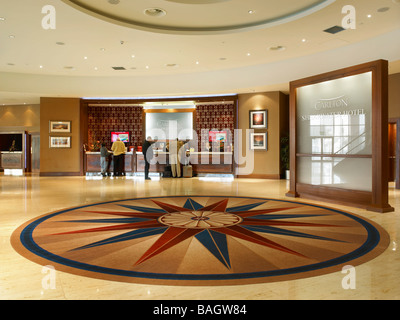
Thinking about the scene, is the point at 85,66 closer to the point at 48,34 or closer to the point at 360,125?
the point at 48,34

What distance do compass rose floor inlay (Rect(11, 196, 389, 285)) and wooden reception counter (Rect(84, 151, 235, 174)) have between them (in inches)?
290

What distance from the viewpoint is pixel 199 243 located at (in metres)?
3.84

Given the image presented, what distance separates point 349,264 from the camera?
3.19 meters

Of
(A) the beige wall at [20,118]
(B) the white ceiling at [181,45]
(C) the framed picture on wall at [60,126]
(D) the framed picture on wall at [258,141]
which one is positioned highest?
(B) the white ceiling at [181,45]

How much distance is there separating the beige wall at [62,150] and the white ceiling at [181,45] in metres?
0.75

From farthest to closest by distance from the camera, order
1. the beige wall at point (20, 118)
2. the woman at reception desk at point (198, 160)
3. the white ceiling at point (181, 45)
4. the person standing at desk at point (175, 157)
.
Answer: the beige wall at point (20, 118), the woman at reception desk at point (198, 160), the person standing at desk at point (175, 157), the white ceiling at point (181, 45)

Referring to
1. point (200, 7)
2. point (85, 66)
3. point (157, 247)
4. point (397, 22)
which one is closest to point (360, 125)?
point (397, 22)

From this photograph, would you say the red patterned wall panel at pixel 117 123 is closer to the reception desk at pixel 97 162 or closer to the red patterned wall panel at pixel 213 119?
the reception desk at pixel 97 162

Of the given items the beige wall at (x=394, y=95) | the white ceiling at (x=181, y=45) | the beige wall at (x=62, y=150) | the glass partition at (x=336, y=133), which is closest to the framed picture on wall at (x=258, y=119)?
the white ceiling at (x=181, y=45)

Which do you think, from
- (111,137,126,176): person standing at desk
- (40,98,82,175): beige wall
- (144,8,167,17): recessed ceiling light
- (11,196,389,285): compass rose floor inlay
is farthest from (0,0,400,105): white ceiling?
(11,196,389,285): compass rose floor inlay

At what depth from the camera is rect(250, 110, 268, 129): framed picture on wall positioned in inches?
498

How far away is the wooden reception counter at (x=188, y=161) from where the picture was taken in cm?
1341

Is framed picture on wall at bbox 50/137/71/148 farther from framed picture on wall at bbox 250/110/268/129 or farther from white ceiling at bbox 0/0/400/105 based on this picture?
framed picture on wall at bbox 250/110/268/129

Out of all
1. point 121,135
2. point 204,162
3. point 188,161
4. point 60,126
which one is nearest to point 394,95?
point 204,162
